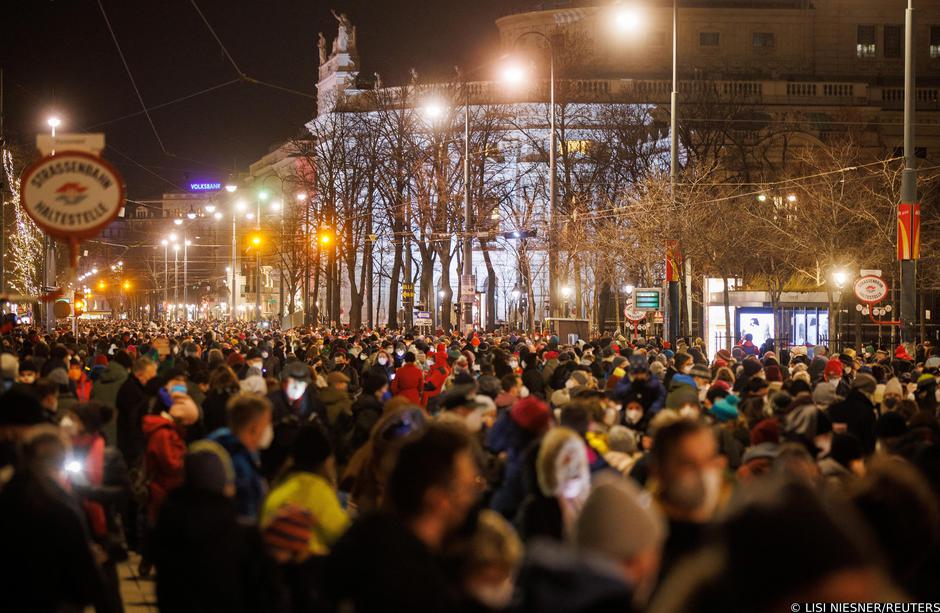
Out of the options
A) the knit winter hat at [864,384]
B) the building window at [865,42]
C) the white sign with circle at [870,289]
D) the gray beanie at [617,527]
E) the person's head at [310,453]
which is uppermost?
the building window at [865,42]

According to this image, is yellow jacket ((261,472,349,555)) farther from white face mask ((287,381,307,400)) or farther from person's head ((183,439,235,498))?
white face mask ((287,381,307,400))

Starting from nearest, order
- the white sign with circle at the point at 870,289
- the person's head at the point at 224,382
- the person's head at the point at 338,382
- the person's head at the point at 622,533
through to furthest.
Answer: the person's head at the point at 622,533 < the person's head at the point at 224,382 < the person's head at the point at 338,382 < the white sign with circle at the point at 870,289

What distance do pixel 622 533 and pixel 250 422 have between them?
3.92 metres

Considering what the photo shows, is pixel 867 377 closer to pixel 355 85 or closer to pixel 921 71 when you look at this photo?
pixel 921 71

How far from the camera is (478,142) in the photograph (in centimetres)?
6656

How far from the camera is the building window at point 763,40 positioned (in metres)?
83.6

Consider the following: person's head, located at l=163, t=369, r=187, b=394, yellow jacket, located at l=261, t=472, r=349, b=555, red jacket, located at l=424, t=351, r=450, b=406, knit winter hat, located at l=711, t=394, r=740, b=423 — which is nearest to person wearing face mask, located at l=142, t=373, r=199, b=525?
person's head, located at l=163, t=369, r=187, b=394

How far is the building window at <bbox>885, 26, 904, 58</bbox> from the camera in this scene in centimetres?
8356

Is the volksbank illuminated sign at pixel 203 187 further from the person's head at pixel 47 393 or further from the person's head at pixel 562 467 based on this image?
the person's head at pixel 562 467

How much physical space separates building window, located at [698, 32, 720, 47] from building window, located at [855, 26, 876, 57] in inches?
321

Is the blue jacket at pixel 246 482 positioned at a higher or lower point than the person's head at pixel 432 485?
lower

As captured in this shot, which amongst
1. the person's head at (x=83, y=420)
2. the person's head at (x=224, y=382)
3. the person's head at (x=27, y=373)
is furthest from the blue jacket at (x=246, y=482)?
the person's head at (x=27, y=373)

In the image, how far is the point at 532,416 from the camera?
879 cm

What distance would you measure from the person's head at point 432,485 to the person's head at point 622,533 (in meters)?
0.86
